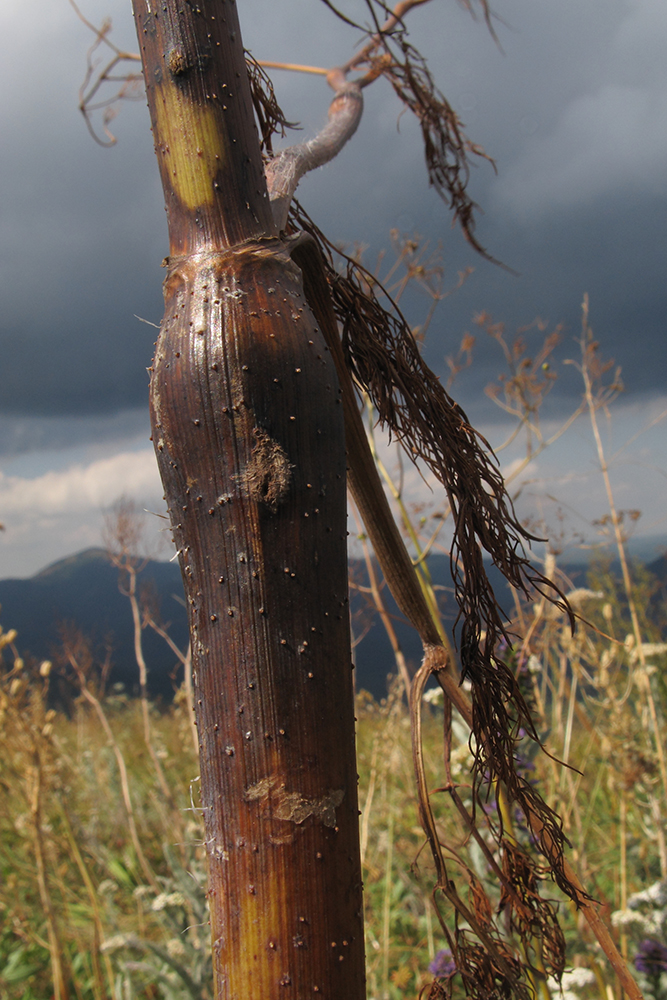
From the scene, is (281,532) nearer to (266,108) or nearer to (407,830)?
(266,108)

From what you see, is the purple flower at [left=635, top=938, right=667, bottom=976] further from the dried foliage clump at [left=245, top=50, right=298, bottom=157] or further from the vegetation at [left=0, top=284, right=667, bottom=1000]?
the dried foliage clump at [left=245, top=50, right=298, bottom=157]

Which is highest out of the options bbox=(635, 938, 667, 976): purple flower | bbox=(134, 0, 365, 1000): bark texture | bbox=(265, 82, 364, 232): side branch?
bbox=(265, 82, 364, 232): side branch

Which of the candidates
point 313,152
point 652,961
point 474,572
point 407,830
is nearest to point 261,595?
point 474,572

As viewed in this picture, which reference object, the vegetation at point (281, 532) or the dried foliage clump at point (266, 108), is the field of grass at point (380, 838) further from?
the dried foliage clump at point (266, 108)

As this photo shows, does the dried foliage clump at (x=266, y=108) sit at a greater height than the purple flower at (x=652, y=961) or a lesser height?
greater

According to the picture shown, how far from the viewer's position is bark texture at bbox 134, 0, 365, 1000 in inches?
22.3

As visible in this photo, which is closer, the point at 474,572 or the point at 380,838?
the point at 474,572

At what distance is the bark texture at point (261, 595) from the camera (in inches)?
22.3

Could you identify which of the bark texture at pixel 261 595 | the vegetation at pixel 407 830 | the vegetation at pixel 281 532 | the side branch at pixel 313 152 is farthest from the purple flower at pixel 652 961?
the side branch at pixel 313 152

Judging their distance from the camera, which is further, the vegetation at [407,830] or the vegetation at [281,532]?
the vegetation at [407,830]

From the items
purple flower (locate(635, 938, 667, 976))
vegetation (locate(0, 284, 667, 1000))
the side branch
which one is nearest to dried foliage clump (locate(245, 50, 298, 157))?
the side branch

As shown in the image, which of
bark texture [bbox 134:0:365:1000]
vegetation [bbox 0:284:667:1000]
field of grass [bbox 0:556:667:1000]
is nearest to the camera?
bark texture [bbox 134:0:365:1000]

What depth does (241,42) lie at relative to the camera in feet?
2.28

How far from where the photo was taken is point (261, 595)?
575mm
